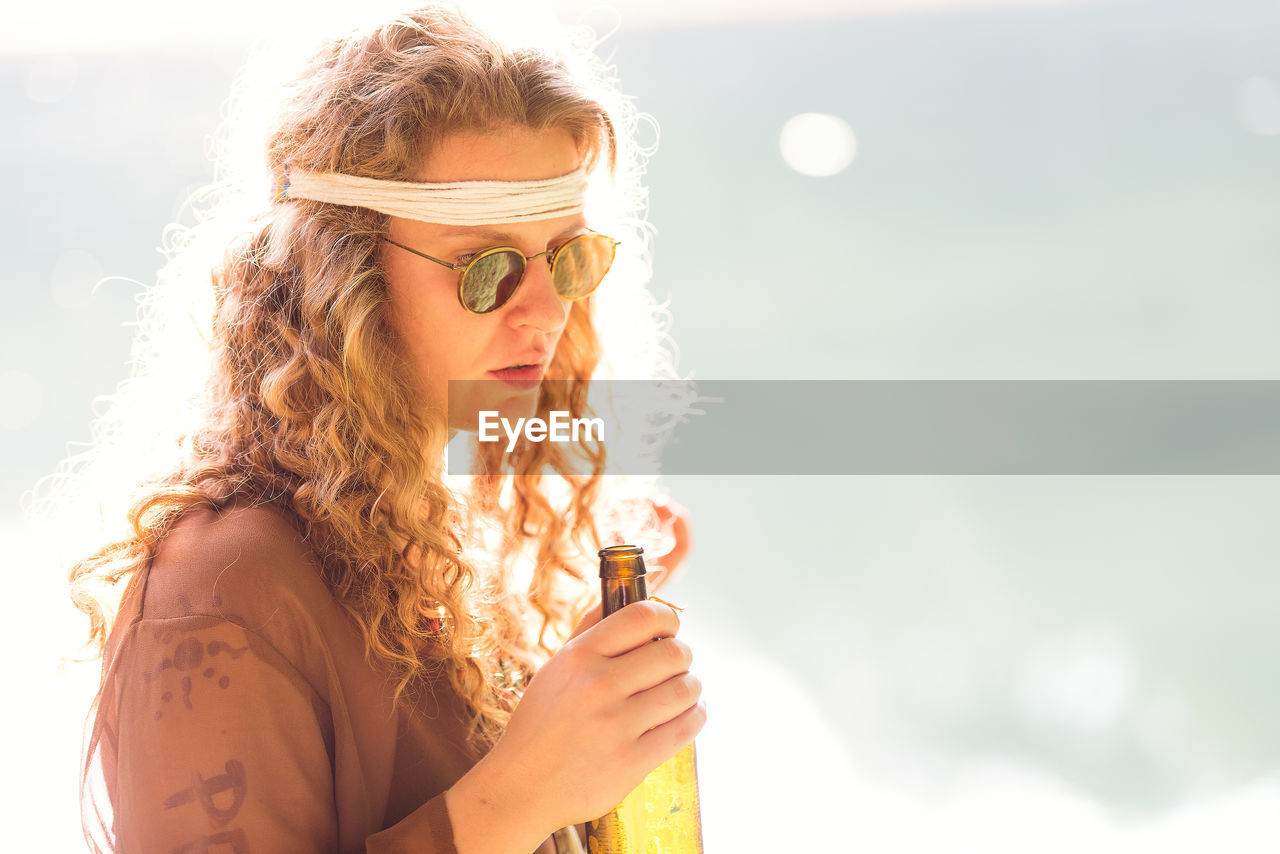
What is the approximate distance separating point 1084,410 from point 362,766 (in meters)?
2.98

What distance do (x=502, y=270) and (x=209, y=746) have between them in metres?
0.51

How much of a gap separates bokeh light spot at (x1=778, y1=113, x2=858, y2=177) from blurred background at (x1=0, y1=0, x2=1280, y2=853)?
0.04ft

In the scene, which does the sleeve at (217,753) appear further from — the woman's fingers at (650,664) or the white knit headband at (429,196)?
the white knit headband at (429,196)

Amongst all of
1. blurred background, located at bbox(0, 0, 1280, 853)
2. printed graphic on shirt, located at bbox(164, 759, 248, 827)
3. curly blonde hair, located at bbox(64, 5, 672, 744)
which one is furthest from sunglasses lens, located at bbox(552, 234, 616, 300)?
blurred background, located at bbox(0, 0, 1280, 853)

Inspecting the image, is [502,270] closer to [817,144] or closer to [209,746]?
[209,746]

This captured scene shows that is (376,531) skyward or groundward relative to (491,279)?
groundward

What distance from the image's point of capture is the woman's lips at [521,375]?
1036 mm

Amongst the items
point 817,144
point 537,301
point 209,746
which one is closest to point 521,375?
point 537,301

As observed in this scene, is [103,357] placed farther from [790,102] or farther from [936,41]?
[936,41]

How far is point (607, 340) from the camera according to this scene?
4.47ft

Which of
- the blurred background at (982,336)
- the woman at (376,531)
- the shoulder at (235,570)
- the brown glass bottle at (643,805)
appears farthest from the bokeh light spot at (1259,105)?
the shoulder at (235,570)

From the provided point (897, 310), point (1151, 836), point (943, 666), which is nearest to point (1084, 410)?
point (897, 310)

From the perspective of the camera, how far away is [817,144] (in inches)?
137

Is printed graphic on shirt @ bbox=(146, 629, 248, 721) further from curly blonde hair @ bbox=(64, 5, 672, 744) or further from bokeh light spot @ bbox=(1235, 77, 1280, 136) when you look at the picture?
bokeh light spot @ bbox=(1235, 77, 1280, 136)
